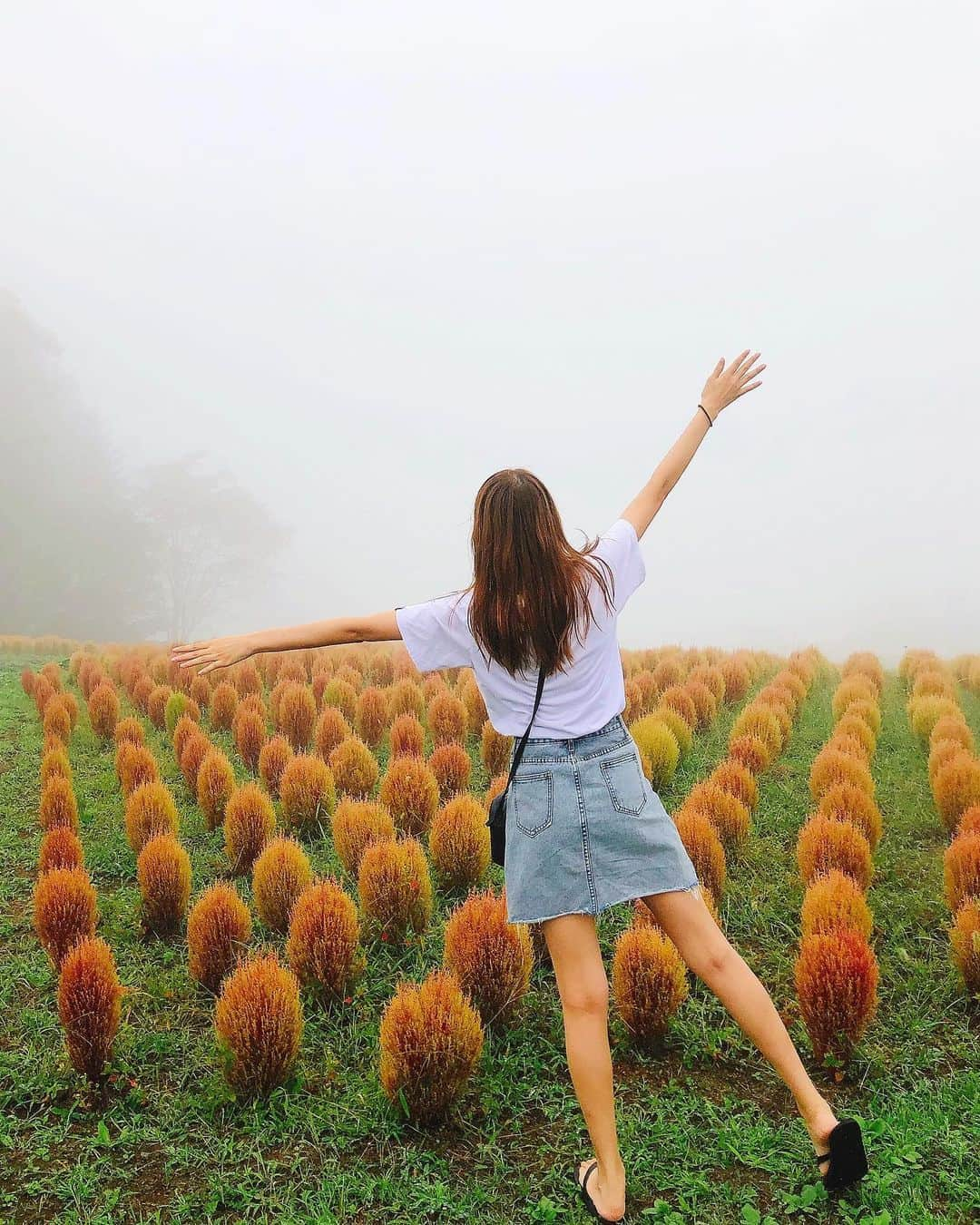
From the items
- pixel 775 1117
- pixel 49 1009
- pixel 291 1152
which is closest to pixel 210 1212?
pixel 291 1152

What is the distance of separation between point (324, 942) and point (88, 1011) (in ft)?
3.18

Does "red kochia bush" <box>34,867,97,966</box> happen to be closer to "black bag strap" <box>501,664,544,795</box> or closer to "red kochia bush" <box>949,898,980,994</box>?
"black bag strap" <box>501,664,544,795</box>

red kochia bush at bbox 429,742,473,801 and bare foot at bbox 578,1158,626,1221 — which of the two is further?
red kochia bush at bbox 429,742,473,801

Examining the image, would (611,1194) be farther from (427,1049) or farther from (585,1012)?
(427,1049)

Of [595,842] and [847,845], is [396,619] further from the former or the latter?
[847,845]

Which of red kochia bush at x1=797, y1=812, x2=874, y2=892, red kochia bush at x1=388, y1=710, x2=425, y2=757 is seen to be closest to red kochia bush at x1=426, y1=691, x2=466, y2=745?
red kochia bush at x1=388, y1=710, x2=425, y2=757

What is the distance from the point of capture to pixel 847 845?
489cm

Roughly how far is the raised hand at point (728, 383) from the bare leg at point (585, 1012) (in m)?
1.83

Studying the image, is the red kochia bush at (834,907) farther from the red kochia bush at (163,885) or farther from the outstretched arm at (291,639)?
the red kochia bush at (163,885)

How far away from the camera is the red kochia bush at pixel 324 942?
13.3ft

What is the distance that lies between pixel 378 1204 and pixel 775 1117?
1481 millimetres

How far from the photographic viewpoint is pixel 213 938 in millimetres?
4262

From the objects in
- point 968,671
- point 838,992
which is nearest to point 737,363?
point 838,992

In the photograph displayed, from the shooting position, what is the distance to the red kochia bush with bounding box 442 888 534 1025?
12.6 feet
